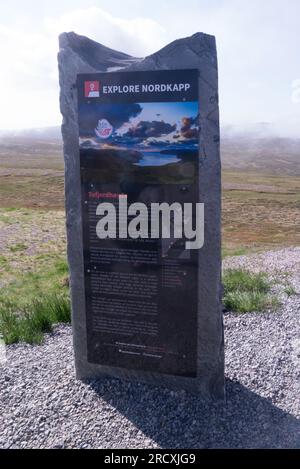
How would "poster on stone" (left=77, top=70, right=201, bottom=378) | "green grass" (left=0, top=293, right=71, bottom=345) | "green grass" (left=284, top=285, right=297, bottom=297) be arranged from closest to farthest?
1. "poster on stone" (left=77, top=70, right=201, bottom=378)
2. "green grass" (left=0, top=293, right=71, bottom=345)
3. "green grass" (left=284, top=285, right=297, bottom=297)

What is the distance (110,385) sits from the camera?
5848 millimetres

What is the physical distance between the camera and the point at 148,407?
215 inches

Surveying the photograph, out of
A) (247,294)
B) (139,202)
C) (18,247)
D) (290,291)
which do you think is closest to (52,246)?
(18,247)

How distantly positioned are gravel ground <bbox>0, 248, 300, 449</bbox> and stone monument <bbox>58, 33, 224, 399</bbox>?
0.29 meters

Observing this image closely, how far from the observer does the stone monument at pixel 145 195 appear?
506cm

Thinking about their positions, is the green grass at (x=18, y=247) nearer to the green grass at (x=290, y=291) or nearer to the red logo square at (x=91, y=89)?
the green grass at (x=290, y=291)

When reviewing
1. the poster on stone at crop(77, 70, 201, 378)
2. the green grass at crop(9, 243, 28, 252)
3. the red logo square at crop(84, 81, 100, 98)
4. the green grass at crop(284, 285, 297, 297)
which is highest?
the red logo square at crop(84, 81, 100, 98)

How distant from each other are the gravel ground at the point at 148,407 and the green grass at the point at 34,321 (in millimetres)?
398

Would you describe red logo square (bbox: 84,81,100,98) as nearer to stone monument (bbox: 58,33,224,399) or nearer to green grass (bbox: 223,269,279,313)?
stone monument (bbox: 58,33,224,399)

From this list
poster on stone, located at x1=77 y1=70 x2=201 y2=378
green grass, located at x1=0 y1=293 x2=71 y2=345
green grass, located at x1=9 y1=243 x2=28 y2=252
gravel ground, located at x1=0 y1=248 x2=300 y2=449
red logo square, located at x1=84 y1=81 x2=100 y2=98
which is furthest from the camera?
green grass, located at x1=9 y1=243 x2=28 y2=252

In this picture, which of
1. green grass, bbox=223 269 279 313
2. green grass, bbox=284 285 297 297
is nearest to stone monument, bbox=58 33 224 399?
green grass, bbox=223 269 279 313

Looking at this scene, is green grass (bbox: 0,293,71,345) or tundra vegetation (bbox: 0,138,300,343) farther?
tundra vegetation (bbox: 0,138,300,343)

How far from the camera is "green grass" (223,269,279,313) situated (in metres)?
7.93

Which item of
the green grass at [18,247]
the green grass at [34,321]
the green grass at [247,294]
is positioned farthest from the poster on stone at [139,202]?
the green grass at [18,247]
